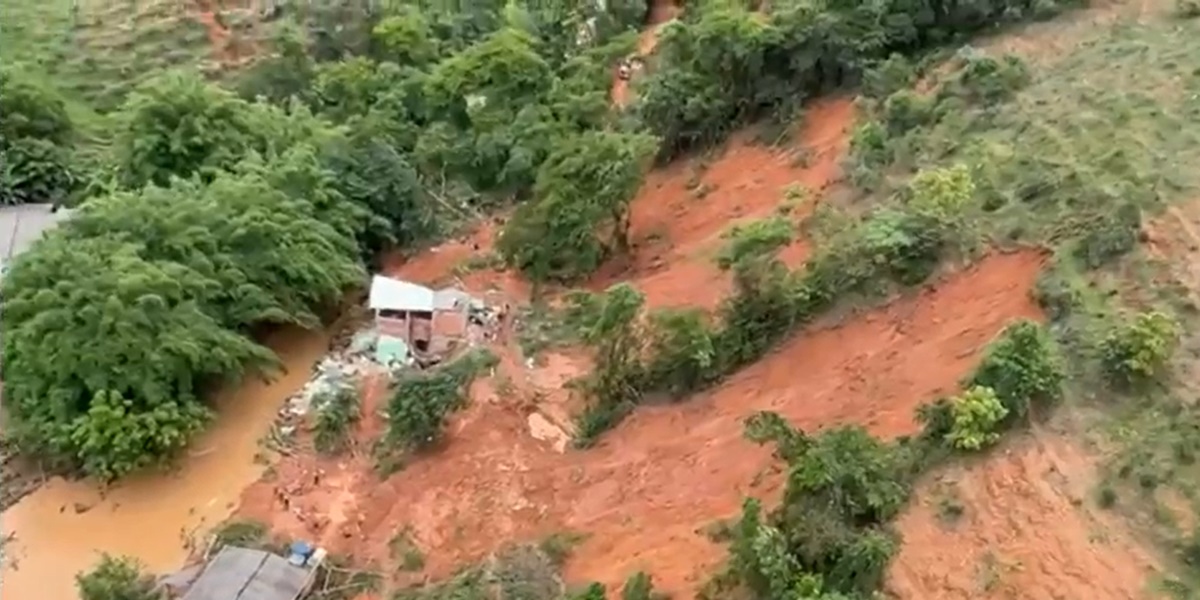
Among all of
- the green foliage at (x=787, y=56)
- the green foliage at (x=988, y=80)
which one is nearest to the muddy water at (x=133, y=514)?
the green foliage at (x=787, y=56)

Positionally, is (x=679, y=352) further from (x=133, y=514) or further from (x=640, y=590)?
(x=133, y=514)

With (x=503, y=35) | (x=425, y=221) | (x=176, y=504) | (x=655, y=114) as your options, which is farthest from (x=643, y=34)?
(x=176, y=504)

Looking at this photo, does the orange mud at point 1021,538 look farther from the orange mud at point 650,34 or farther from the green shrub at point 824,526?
the orange mud at point 650,34

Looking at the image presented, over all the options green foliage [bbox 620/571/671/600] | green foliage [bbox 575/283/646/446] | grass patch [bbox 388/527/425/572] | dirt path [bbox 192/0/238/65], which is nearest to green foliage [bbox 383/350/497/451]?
grass patch [bbox 388/527/425/572]

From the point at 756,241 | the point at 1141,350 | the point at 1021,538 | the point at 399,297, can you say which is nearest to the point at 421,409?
the point at 399,297

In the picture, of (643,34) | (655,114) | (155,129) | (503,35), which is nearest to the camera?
(155,129)

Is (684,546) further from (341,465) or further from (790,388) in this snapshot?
(341,465)
